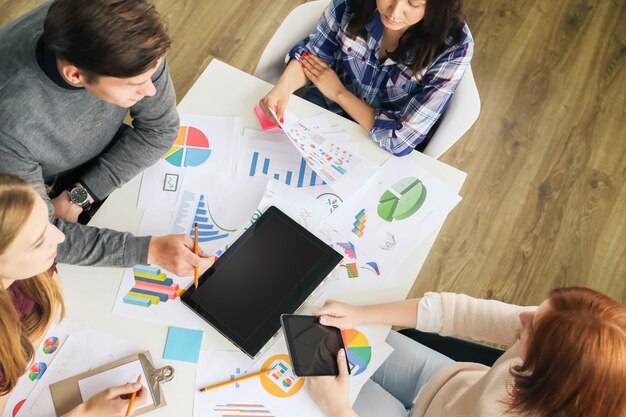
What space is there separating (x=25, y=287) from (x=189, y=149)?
1.71ft

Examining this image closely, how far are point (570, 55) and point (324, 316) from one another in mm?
2049

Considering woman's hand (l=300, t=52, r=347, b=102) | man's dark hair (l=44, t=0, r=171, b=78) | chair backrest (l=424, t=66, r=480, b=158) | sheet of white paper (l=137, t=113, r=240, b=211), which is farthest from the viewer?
woman's hand (l=300, t=52, r=347, b=102)

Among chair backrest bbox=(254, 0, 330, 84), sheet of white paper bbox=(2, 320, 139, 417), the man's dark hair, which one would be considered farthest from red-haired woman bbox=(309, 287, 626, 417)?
chair backrest bbox=(254, 0, 330, 84)

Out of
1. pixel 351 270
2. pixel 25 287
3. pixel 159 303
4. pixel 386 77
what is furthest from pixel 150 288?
pixel 386 77

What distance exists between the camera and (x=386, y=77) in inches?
67.8

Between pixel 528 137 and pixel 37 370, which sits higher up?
pixel 528 137

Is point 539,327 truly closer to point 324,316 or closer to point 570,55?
point 324,316

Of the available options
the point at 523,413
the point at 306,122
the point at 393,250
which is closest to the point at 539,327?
the point at 523,413

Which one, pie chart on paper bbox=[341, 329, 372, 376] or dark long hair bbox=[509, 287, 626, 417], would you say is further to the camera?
pie chart on paper bbox=[341, 329, 372, 376]

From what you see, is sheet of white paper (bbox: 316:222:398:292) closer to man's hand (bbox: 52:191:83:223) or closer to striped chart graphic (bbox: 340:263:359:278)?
striped chart graphic (bbox: 340:263:359:278)

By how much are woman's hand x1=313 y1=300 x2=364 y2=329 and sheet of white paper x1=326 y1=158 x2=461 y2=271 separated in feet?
0.50

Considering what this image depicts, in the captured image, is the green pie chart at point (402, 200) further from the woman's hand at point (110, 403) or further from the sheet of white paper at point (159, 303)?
the woman's hand at point (110, 403)

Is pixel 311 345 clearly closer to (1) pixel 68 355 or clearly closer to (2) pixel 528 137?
(1) pixel 68 355

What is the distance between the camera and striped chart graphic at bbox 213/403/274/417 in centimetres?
124
